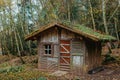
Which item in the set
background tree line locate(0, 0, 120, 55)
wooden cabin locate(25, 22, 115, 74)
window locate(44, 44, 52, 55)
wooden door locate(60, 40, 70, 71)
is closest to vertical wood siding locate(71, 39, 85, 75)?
wooden cabin locate(25, 22, 115, 74)

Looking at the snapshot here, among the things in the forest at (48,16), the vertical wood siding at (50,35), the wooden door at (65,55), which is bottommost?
the wooden door at (65,55)

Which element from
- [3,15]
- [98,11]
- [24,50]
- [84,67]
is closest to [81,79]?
[84,67]

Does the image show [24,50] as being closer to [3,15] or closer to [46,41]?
[3,15]

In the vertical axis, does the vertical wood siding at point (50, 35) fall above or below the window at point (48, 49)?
above

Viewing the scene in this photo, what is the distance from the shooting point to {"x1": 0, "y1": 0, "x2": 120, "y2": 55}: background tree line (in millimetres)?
26312

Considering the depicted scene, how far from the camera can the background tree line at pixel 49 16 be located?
26.3 metres

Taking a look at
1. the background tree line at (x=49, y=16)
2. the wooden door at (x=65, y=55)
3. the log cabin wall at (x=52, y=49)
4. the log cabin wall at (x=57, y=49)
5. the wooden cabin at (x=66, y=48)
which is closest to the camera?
the wooden cabin at (x=66, y=48)

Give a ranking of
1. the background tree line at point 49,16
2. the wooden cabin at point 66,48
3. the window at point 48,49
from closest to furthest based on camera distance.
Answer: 1. the wooden cabin at point 66,48
2. the window at point 48,49
3. the background tree line at point 49,16

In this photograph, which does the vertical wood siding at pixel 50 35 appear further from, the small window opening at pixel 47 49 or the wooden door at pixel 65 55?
the wooden door at pixel 65 55

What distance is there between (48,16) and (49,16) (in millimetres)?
592

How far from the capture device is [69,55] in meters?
15.0

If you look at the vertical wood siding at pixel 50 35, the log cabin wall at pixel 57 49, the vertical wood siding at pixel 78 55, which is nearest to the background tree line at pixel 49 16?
the vertical wood siding at pixel 50 35

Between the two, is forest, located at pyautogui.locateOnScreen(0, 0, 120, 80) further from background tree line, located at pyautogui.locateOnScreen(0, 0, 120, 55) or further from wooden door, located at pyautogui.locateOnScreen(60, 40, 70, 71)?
wooden door, located at pyautogui.locateOnScreen(60, 40, 70, 71)

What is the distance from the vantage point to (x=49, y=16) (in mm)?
28672
